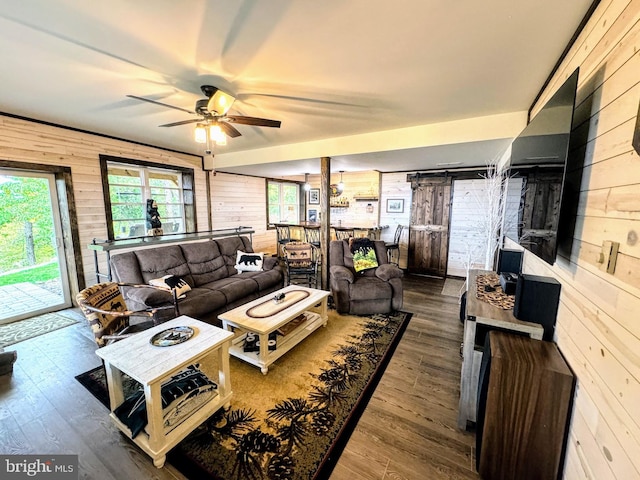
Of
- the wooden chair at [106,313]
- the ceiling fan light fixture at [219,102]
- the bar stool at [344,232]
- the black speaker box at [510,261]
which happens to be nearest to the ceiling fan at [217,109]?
the ceiling fan light fixture at [219,102]

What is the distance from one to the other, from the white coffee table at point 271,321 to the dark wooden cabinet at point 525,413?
5.36 ft

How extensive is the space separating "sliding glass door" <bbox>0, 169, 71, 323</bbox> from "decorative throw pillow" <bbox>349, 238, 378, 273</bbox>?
13.7 ft

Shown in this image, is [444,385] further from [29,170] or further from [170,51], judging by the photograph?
[29,170]

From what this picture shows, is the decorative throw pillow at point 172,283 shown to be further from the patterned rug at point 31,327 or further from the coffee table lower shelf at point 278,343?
the patterned rug at point 31,327

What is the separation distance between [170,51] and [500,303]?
292 centimetres

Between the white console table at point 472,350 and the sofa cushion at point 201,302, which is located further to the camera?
the sofa cushion at point 201,302

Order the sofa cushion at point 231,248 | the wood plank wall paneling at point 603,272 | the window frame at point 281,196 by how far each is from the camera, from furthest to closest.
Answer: the window frame at point 281,196, the sofa cushion at point 231,248, the wood plank wall paneling at point 603,272

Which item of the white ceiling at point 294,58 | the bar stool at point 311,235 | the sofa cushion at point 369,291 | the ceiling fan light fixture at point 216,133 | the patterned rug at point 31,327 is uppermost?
the white ceiling at point 294,58

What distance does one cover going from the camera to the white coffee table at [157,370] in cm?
150

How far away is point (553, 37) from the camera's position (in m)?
1.59

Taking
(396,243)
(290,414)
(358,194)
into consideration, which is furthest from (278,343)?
(358,194)

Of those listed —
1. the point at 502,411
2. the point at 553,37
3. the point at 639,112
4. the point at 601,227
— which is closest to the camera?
the point at 639,112

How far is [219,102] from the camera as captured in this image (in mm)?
2314

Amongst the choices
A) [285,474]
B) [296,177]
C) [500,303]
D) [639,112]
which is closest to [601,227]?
[639,112]
